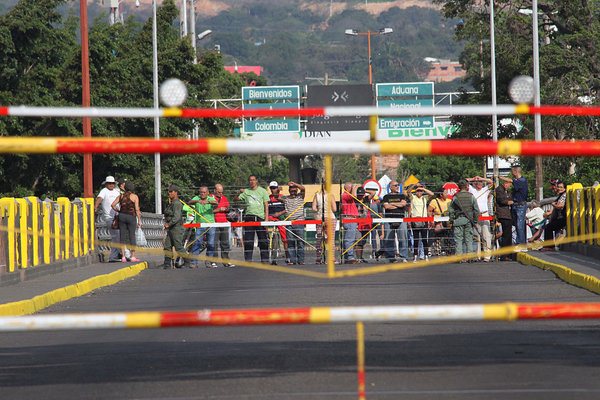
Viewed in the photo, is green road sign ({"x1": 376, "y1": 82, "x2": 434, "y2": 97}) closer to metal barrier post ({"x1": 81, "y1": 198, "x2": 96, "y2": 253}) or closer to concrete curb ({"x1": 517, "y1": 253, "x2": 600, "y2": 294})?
metal barrier post ({"x1": 81, "y1": 198, "x2": 96, "y2": 253})

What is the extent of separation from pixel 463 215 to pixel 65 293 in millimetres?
10215

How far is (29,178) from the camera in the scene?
4622 centimetres

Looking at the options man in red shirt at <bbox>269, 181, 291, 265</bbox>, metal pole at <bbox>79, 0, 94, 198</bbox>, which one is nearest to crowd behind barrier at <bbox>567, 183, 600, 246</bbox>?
man in red shirt at <bbox>269, 181, 291, 265</bbox>

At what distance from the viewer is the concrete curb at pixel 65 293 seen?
50.4 ft

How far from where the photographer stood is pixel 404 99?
230ft

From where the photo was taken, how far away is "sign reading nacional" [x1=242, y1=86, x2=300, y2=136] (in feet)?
222

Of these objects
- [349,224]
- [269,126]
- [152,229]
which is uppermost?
[269,126]

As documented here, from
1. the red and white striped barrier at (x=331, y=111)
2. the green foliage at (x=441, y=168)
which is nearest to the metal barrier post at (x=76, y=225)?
the red and white striped barrier at (x=331, y=111)

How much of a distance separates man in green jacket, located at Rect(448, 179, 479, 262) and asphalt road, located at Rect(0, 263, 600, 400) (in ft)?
33.5

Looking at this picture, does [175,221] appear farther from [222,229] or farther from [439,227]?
[439,227]

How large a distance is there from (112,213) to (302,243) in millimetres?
3692

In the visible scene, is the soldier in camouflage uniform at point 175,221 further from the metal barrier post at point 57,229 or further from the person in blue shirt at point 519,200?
the person in blue shirt at point 519,200

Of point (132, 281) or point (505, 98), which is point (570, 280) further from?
point (505, 98)

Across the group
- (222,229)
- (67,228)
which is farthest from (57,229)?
(222,229)
